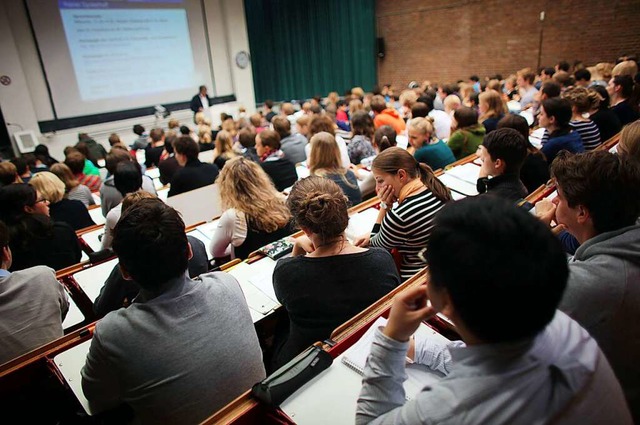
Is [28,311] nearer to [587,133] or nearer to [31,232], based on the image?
[31,232]

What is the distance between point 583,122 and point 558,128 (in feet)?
1.61

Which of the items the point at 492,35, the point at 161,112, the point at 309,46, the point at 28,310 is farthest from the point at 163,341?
the point at 309,46

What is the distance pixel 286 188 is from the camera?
12.1ft

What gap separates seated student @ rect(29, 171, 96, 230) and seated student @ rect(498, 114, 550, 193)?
10.4ft

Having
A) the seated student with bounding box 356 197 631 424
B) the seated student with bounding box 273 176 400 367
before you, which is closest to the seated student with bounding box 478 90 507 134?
the seated student with bounding box 273 176 400 367

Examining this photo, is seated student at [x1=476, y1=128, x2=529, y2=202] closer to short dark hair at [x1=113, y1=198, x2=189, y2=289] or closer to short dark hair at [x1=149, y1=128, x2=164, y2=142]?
short dark hair at [x1=113, y1=198, x2=189, y2=289]

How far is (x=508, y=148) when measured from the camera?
87.3 inches

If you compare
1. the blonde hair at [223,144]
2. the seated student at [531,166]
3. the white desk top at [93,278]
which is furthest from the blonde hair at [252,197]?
the blonde hair at [223,144]

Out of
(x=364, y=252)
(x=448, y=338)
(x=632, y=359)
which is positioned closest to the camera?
(x=632, y=359)

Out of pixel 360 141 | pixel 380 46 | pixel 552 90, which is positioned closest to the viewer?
pixel 360 141

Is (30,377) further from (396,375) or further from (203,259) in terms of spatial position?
(396,375)

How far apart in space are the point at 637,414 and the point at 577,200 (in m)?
0.65

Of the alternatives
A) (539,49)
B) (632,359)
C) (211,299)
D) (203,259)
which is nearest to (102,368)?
(211,299)

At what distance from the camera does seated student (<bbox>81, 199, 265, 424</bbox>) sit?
1.12 m
